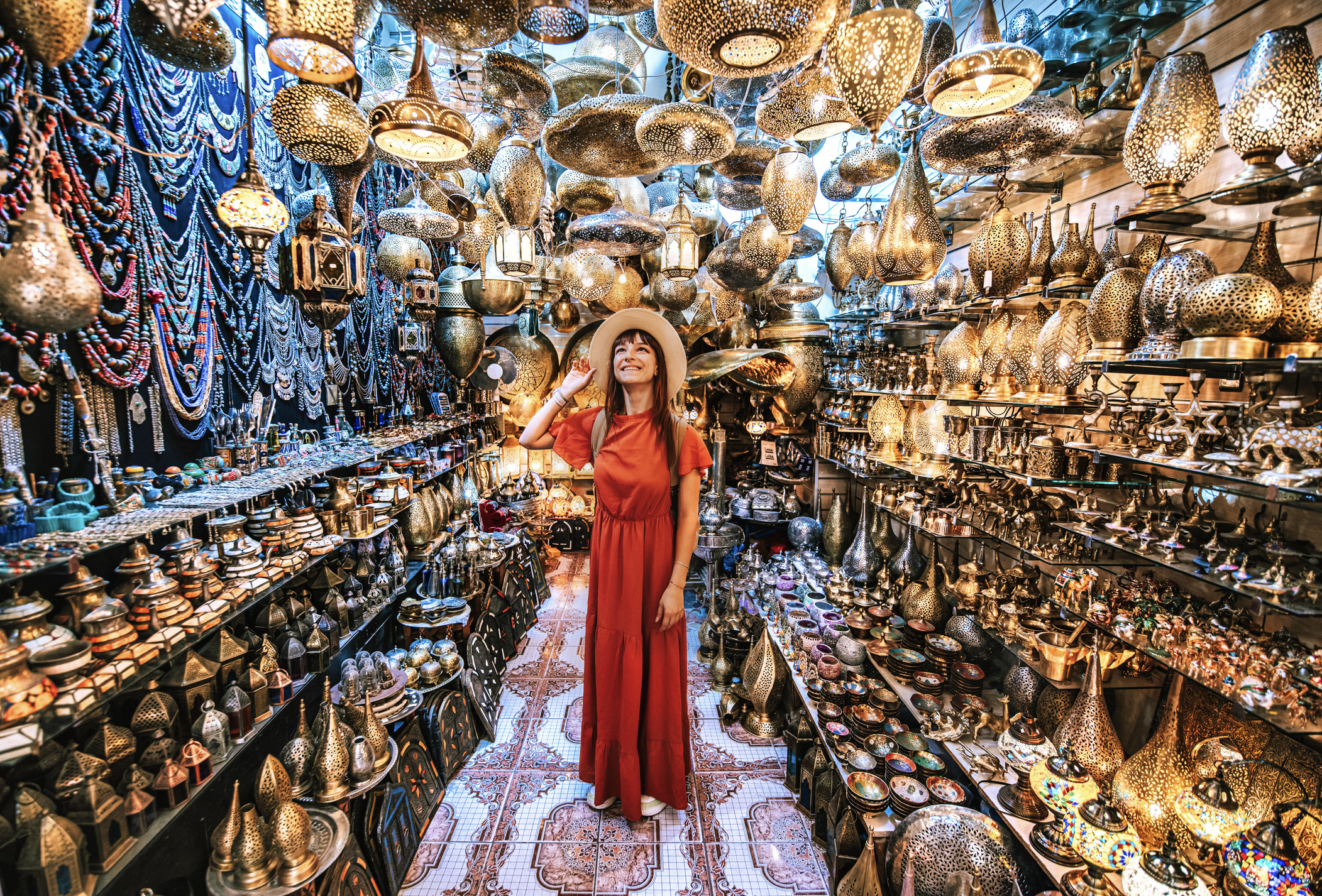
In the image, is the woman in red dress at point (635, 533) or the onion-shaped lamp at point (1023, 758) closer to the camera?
the onion-shaped lamp at point (1023, 758)

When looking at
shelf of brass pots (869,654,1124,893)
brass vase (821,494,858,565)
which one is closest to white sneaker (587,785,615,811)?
shelf of brass pots (869,654,1124,893)

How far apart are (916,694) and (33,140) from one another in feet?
10.9

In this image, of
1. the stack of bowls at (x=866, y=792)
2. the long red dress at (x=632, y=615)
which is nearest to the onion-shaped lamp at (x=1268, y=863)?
the stack of bowls at (x=866, y=792)

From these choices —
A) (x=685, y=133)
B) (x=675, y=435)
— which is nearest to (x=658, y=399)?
(x=675, y=435)

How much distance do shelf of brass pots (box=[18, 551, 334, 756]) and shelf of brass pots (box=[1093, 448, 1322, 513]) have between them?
97.2 inches

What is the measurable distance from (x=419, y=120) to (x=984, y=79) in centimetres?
126

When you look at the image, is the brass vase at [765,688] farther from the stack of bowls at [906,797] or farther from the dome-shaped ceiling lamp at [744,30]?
the dome-shaped ceiling lamp at [744,30]

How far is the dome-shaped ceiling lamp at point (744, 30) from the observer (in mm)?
1008

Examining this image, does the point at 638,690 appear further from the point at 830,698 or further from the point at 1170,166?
the point at 1170,166

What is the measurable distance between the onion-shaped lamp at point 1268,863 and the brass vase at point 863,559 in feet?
7.60

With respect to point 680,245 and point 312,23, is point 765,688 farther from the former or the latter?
point 312,23

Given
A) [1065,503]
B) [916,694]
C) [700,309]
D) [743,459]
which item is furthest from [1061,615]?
[743,459]

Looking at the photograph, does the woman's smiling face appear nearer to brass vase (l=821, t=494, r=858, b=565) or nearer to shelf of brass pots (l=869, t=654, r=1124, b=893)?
shelf of brass pots (l=869, t=654, r=1124, b=893)

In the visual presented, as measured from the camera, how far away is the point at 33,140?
4.32 feet
